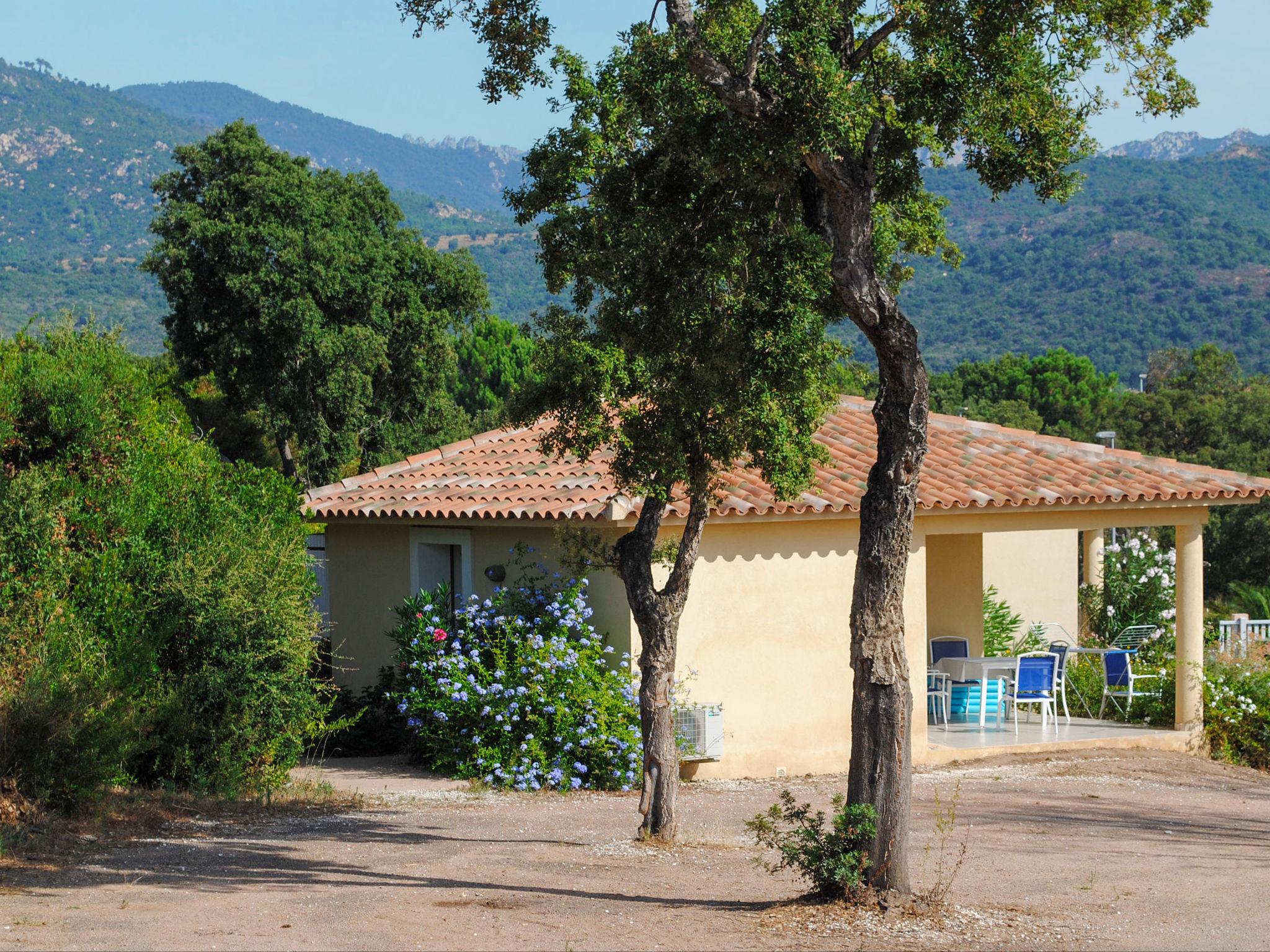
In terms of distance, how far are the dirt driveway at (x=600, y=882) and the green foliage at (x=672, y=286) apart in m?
2.40

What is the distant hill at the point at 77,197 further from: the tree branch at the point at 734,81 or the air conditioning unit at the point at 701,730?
the tree branch at the point at 734,81

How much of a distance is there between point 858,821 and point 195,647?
5978 millimetres

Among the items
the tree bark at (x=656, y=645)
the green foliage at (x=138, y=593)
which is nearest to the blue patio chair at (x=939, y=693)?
the tree bark at (x=656, y=645)

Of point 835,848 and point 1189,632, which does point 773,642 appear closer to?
point 1189,632

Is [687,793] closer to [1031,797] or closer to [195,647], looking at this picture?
[1031,797]

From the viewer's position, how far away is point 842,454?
46.0ft

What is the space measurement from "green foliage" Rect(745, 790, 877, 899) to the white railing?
457 inches

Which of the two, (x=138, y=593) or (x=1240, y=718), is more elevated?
(x=138, y=593)

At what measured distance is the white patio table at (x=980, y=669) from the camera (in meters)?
14.2

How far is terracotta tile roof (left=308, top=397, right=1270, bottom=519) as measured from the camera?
12.1 metres

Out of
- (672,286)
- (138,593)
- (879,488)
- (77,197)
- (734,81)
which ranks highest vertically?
(77,197)

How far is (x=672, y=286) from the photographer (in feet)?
23.2

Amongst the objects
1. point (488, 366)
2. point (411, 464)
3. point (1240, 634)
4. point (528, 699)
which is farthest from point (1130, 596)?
point (488, 366)

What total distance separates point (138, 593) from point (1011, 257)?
3633 inches
